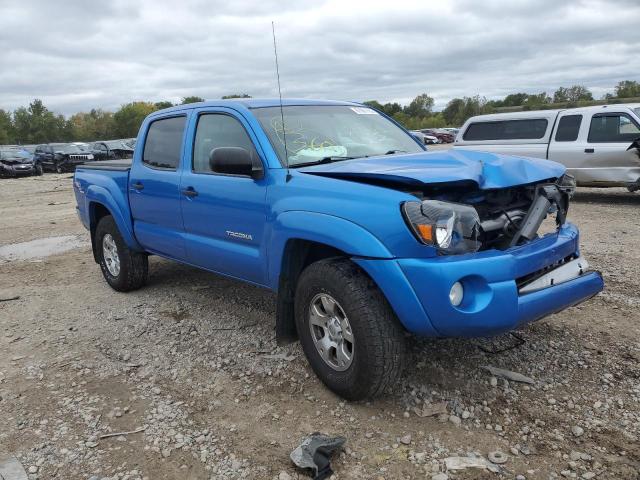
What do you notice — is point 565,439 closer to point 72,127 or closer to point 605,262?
point 605,262

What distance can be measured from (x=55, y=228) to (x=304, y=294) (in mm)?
8551

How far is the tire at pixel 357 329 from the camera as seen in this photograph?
115 inches

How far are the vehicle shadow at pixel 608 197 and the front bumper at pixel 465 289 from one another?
874cm

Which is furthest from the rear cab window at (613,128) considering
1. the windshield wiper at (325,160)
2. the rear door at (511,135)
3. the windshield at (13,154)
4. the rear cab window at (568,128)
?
the windshield at (13,154)

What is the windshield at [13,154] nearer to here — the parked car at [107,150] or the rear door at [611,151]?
the parked car at [107,150]

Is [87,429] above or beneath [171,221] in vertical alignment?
beneath

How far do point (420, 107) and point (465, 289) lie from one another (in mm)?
107294

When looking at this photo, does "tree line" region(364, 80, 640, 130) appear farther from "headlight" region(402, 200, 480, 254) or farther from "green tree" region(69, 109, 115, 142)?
"headlight" region(402, 200, 480, 254)

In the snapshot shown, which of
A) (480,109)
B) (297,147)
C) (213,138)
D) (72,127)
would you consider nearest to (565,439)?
(297,147)

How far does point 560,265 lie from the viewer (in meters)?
3.32

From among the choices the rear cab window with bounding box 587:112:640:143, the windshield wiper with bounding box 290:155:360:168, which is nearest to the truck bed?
the windshield wiper with bounding box 290:155:360:168

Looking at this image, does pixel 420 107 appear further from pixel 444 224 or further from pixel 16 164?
pixel 444 224

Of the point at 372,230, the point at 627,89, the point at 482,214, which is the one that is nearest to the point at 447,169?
the point at 482,214

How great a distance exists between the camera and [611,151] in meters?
10.1
